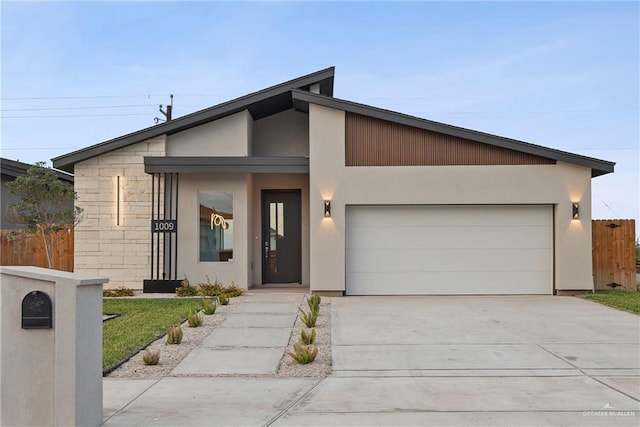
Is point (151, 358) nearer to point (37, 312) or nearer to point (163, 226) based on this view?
point (37, 312)

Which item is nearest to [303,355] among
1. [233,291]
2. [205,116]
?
[233,291]

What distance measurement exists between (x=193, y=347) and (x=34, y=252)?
9.66 m

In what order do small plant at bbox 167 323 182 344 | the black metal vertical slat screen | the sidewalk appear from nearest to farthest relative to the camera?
the sidewalk → small plant at bbox 167 323 182 344 → the black metal vertical slat screen

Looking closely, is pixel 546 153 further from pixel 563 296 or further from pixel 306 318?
pixel 306 318

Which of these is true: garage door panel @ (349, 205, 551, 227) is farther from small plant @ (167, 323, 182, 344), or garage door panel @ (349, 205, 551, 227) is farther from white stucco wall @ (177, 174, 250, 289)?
small plant @ (167, 323, 182, 344)

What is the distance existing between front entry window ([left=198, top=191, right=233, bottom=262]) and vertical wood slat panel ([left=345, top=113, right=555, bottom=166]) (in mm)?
3358

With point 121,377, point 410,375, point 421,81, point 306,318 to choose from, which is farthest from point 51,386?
point 421,81

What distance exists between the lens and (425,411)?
5.21 metres

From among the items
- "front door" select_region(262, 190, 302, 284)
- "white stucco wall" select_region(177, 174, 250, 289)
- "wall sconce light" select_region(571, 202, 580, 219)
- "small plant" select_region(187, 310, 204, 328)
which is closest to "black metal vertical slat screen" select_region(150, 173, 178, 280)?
"white stucco wall" select_region(177, 174, 250, 289)

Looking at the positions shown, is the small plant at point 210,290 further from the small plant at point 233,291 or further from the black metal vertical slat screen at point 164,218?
the black metal vertical slat screen at point 164,218

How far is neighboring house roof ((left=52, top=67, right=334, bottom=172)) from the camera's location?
1389 centimetres

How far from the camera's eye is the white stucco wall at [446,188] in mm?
13453

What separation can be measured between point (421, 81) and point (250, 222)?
21.9m

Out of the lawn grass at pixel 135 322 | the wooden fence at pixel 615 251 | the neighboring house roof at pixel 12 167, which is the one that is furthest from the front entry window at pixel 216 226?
the wooden fence at pixel 615 251
